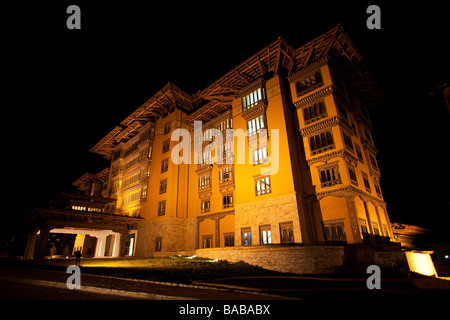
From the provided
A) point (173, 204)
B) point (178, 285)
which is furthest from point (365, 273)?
point (173, 204)

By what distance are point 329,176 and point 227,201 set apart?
12.1 metres

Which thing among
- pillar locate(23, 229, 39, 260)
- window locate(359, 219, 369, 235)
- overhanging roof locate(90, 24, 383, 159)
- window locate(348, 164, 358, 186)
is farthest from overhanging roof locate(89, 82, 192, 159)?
window locate(359, 219, 369, 235)

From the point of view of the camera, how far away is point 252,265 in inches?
664

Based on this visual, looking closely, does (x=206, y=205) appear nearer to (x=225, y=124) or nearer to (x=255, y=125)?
(x=225, y=124)

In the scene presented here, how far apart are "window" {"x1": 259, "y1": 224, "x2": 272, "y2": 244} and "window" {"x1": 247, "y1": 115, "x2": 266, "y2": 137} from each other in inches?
395

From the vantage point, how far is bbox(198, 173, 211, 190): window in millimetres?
29975

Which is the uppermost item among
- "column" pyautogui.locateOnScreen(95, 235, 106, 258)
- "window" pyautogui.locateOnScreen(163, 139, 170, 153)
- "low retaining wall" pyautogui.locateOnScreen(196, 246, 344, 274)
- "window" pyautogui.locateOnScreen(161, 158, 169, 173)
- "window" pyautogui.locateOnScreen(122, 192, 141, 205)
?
"window" pyautogui.locateOnScreen(163, 139, 170, 153)

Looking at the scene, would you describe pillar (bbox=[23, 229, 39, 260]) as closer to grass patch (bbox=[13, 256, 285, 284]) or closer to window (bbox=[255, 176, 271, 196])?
grass patch (bbox=[13, 256, 285, 284])

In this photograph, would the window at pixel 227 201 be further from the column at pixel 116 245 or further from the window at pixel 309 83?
the column at pixel 116 245

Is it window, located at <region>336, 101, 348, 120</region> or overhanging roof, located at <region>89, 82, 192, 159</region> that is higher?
overhanging roof, located at <region>89, 82, 192, 159</region>

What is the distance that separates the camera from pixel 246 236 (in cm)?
2305

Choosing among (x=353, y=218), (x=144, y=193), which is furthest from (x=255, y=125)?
(x=144, y=193)
